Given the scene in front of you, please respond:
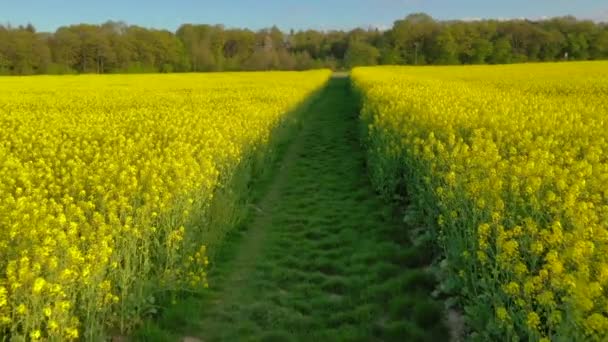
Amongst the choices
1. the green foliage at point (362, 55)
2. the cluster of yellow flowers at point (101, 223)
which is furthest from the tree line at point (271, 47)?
the cluster of yellow flowers at point (101, 223)

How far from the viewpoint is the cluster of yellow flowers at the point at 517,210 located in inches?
143

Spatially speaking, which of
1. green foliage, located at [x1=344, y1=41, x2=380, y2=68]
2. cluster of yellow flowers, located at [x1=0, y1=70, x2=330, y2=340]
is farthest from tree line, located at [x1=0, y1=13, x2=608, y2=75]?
cluster of yellow flowers, located at [x1=0, y1=70, x2=330, y2=340]

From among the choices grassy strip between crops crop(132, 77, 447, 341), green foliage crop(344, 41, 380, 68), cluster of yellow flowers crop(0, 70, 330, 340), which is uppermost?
green foliage crop(344, 41, 380, 68)

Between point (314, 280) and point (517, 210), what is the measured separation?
265 cm

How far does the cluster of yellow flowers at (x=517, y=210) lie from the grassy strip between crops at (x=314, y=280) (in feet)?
1.97

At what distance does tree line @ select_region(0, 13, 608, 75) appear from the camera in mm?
82562

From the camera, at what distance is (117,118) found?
49.3 feet

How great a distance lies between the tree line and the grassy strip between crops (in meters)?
79.4

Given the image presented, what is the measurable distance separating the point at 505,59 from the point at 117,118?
265 ft

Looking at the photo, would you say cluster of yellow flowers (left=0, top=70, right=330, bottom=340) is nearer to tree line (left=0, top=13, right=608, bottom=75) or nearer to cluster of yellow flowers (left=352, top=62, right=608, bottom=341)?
cluster of yellow flowers (left=352, top=62, right=608, bottom=341)

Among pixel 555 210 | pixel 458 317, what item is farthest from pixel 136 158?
pixel 555 210

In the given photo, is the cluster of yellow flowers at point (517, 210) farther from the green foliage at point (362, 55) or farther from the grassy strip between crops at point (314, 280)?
the green foliage at point (362, 55)

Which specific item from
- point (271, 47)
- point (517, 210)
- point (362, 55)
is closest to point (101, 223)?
point (517, 210)

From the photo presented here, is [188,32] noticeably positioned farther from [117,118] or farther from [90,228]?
[90,228]
